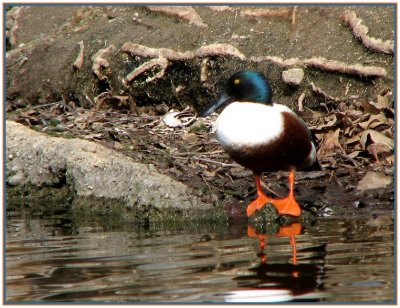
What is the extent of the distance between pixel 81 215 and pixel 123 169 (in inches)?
21.2

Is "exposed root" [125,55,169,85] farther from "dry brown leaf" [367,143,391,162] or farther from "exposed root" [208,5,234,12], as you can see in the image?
"dry brown leaf" [367,143,391,162]

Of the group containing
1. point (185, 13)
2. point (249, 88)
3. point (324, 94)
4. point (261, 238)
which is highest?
point (185, 13)

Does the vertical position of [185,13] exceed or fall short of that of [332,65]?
it exceeds it

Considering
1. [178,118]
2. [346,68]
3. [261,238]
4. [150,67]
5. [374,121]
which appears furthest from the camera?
[150,67]

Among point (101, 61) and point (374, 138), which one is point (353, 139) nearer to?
point (374, 138)

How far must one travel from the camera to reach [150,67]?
9742mm

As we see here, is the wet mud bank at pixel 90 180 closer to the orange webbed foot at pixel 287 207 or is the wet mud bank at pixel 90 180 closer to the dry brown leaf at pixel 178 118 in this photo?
the orange webbed foot at pixel 287 207

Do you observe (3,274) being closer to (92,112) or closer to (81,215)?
(81,215)

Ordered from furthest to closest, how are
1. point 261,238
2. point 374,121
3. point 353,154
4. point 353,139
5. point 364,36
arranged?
point 364,36 < point 374,121 < point 353,139 < point 353,154 < point 261,238

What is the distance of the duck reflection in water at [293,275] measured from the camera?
4398 mm

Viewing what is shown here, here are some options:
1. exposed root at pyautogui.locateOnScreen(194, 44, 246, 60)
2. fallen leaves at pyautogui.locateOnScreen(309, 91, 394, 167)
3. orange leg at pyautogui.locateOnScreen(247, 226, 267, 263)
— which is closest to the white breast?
orange leg at pyautogui.locateOnScreen(247, 226, 267, 263)

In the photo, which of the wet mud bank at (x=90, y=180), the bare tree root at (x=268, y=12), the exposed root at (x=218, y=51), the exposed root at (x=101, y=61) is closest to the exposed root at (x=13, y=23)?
the exposed root at (x=101, y=61)

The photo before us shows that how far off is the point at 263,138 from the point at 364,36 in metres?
2.72

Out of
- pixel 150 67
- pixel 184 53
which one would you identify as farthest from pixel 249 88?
pixel 150 67
